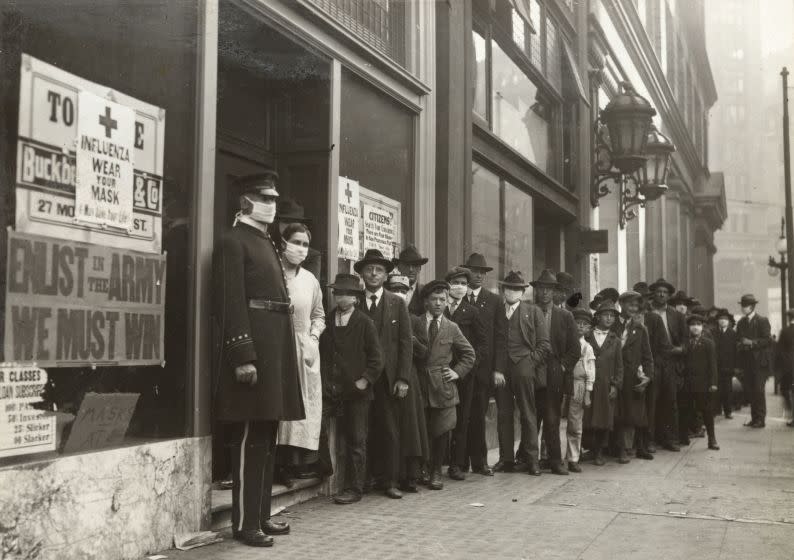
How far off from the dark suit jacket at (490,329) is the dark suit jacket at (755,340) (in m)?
7.88

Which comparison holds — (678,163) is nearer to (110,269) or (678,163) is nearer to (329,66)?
(329,66)

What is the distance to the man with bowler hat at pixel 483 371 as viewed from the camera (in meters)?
9.34

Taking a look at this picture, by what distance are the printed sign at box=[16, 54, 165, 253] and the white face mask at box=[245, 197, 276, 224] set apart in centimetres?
58

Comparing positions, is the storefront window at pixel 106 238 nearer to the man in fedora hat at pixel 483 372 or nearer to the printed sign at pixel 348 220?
the printed sign at pixel 348 220

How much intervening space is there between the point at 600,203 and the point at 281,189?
12.0 metres

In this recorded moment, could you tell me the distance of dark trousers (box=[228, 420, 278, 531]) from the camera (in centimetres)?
598

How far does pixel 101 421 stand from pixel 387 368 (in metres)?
2.83

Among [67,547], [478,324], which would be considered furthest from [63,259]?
[478,324]

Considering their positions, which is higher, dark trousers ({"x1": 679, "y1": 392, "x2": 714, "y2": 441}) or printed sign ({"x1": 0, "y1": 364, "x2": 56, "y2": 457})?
printed sign ({"x1": 0, "y1": 364, "x2": 56, "y2": 457})

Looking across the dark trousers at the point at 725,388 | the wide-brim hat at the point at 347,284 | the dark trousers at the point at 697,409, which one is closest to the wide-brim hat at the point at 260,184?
the wide-brim hat at the point at 347,284

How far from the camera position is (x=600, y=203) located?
64.7ft

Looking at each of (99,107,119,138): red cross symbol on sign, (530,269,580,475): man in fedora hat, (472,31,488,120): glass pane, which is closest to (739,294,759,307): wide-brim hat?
(472,31,488,120): glass pane

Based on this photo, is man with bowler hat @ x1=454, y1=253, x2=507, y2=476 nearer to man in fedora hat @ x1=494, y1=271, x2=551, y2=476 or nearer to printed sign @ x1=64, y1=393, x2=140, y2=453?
man in fedora hat @ x1=494, y1=271, x2=551, y2=476

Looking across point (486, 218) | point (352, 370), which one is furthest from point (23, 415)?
point (486, 218)
